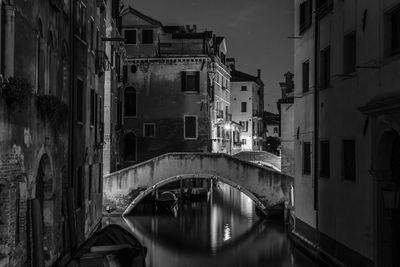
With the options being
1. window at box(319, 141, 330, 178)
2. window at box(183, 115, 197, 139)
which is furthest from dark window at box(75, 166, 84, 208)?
window at box(183, 115, 197, 139)

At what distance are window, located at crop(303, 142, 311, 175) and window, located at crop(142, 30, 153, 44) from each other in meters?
18.0

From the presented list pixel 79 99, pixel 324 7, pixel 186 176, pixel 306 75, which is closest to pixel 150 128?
pixel 186 176

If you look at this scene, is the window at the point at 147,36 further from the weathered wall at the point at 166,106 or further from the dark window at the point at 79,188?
the dark window at the point at 79,188

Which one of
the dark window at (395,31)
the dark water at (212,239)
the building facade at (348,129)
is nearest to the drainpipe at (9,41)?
the building facade at (348,129)

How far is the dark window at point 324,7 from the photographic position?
13.8 metres

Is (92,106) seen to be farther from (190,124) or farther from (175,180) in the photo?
(190,124)

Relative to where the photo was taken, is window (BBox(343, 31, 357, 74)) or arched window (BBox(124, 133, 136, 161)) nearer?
window (BBox(343, 31, 357, 74))

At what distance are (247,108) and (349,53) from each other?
45.2 meters

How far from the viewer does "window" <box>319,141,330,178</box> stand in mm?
14164

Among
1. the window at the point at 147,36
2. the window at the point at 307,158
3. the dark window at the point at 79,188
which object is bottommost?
the dark window at the point at 79,188

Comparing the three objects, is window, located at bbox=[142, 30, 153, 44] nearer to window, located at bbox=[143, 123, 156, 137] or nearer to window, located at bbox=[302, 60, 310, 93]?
window, located at bbox=[143, 123, 156, 137]

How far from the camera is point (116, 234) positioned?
12695mm

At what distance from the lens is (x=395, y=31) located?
33.1 ft

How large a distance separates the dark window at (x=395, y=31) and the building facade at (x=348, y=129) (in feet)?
0.06
